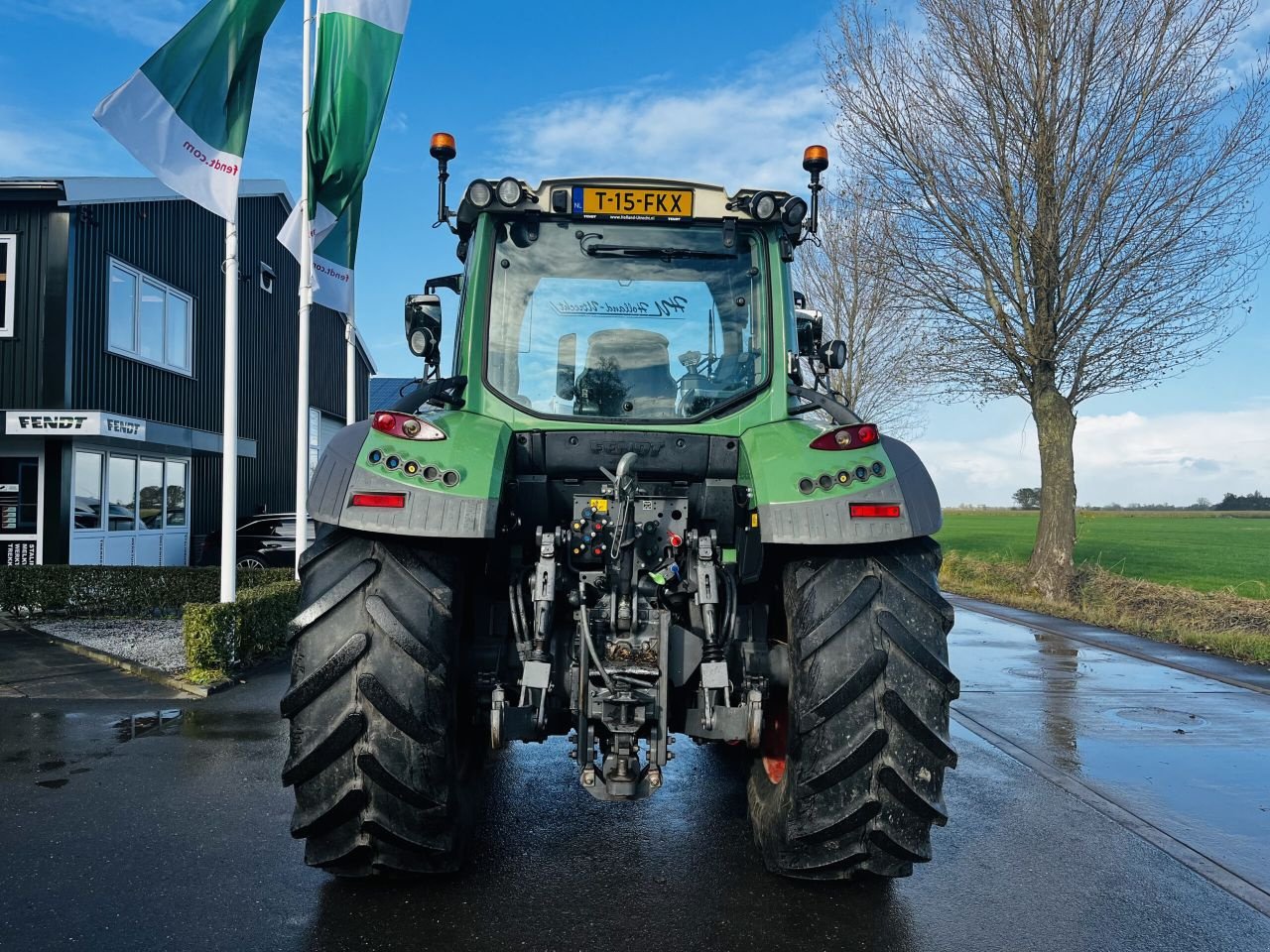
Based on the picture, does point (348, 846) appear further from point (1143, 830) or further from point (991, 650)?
point (991, 650)

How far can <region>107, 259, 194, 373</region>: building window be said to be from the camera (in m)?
15.9

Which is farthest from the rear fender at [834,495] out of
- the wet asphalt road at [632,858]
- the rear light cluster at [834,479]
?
the wet asphalt road at [632,858]

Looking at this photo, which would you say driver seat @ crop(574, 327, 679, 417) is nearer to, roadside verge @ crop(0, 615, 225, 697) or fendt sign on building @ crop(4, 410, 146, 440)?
roadside verge @ crop(0, 615, 225, 697)

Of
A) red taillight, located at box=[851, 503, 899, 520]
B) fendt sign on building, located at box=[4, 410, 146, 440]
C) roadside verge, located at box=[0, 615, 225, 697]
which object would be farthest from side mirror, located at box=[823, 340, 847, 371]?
fendt sign on building, located at box=[4, 410, 146, 440]

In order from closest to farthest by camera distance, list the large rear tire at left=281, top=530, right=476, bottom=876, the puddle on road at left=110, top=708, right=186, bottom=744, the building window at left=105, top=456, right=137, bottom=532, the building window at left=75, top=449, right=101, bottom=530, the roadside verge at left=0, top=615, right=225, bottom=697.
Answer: the large rear tire at left=281, top=530, right=476, bottom=876 < the puddle on road at left=110, top=708, right=186, bottom=744 < the roadside verge at left=0, top=615, right=225, bottom=697 < the building window at left=75, top=449, right=101, bottom=530 < the building window at left=105, top=456, right=137, bottom=532

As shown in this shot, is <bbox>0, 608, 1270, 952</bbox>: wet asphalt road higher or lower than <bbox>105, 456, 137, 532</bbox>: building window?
lower

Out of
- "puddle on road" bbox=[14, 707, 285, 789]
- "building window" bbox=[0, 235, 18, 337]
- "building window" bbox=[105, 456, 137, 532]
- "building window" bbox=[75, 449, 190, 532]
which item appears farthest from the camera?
"building window" bbox=[105, 456, 137, 532]

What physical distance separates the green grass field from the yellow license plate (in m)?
14.0

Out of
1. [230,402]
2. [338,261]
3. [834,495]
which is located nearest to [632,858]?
[834,495]

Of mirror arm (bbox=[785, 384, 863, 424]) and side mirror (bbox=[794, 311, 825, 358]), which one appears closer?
mirror arm (bbox=[785, 384, 863, 424])

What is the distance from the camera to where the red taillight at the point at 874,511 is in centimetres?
353

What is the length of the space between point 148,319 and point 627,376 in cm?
1549

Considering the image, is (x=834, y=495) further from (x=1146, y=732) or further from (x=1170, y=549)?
(x=1170, y=549)

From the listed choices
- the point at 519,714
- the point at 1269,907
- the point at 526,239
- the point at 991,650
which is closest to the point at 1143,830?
the point at 1269,907
